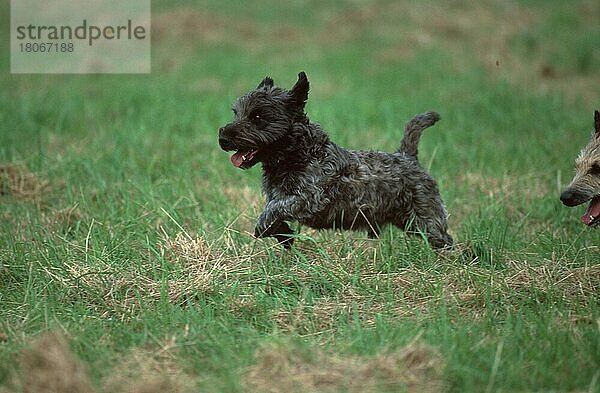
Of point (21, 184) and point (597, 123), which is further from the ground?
point (597, 123)

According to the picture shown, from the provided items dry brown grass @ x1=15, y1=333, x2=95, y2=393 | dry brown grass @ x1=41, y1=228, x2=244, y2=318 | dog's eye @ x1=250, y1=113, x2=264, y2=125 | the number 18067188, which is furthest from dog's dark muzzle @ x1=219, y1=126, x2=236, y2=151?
the number 18067188

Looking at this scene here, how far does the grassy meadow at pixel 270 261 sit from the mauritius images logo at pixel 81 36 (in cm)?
249

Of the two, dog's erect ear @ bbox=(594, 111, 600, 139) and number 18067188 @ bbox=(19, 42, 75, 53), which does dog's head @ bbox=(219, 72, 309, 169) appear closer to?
dog's erect ear @ bbox=(594, 111, 600, 139)

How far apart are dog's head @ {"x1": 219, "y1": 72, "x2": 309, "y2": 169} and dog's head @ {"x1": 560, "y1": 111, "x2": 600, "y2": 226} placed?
6.87ft

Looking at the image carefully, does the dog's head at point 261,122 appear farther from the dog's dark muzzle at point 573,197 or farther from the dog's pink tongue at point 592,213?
the dog's pink tongue at point 592,213

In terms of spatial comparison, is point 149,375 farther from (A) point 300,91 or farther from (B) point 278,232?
(A) point 300,91

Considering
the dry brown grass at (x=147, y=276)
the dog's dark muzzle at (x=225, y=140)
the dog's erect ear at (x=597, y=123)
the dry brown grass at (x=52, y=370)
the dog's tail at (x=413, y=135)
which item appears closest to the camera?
the dry brown grass at (x=52, y=370)

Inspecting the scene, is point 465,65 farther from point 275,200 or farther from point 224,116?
point 275,200

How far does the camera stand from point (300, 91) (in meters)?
6.49

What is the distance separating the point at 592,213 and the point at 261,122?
2.54m

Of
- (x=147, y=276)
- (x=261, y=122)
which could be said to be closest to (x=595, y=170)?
(x=261, y=122)

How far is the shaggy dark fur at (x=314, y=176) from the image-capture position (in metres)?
6.42

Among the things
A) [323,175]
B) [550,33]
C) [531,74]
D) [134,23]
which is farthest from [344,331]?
[134,23]

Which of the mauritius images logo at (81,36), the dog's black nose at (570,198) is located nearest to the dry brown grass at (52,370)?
the dog's black nose at (570,198)
